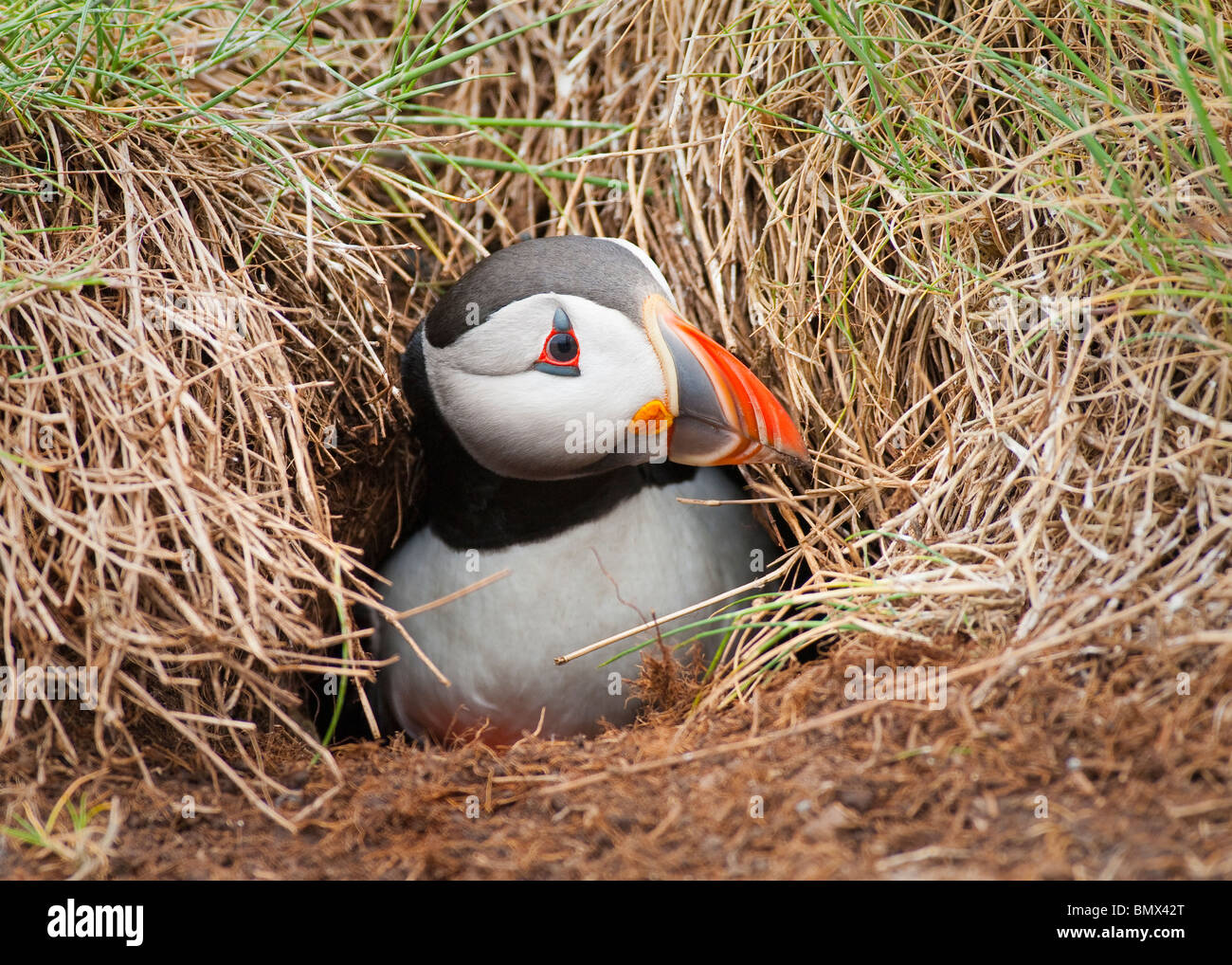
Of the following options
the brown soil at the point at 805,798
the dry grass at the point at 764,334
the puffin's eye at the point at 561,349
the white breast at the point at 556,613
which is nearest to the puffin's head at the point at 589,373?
the puffin's eye at the point at 561,349

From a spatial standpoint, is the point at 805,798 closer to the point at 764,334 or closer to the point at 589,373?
the point at 589,373

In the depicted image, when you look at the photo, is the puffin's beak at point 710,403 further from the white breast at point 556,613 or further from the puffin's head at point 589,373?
the white breast at point 556,613

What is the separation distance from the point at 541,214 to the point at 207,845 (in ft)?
8.84

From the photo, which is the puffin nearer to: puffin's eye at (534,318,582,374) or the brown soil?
puffin's eye at (534,318,582,374)

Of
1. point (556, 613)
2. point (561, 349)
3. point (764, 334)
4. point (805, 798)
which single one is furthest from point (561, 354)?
point (805, 798)

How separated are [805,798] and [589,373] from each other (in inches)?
49.8

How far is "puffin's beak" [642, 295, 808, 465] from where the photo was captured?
2855 mm

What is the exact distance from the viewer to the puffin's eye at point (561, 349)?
113 inches

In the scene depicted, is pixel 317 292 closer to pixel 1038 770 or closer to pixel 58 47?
pixel 58 47

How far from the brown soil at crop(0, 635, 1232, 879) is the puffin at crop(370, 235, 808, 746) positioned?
601mm

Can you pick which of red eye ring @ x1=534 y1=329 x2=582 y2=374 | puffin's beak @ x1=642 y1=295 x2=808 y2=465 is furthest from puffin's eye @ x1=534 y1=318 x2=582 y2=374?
puffin's beak @ x1=642 y1=295 x2=808 y2=465

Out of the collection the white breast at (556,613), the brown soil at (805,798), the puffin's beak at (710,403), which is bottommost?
the brown soil at (805,798)

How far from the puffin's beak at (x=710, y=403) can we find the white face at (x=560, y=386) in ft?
0.14

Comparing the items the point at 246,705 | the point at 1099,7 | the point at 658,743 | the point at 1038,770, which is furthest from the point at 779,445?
the point at 246,705
